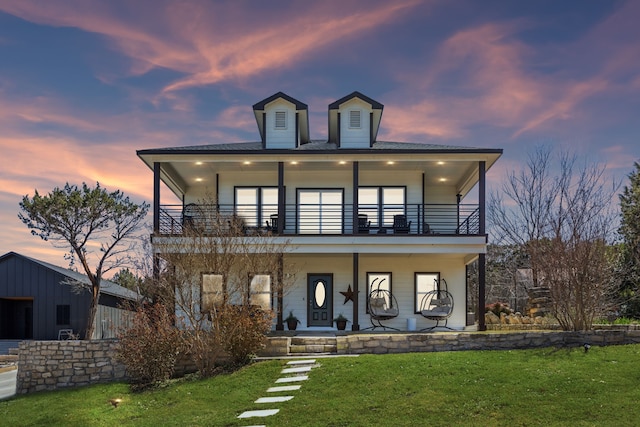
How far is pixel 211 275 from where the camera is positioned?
15.0m

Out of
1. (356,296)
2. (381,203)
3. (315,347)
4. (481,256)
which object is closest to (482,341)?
(315,347)

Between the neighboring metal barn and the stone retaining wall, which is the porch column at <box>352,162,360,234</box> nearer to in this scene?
the stone retaining wall

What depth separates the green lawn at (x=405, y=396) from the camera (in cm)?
992

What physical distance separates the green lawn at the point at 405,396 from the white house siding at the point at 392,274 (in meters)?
6.33

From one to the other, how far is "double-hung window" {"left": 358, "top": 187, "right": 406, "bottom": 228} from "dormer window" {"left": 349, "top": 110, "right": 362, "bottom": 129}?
7.28 ft

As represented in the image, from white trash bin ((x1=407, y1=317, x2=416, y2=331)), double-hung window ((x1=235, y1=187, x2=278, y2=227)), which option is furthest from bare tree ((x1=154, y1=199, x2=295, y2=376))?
white trash bin ((x1=407, y1=317, x2=416, y2=331))

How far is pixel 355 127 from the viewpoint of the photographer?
2066 cm

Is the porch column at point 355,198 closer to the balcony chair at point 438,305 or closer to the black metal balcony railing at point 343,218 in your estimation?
the black metal balcony railing at point 343,218

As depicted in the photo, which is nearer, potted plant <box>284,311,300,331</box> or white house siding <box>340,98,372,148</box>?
potted plant <box>284,311,300,331</box>

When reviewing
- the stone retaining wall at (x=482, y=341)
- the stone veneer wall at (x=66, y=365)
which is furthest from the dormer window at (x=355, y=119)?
the stone veneer wall at (x=66, y=365)

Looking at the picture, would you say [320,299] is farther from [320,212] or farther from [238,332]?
[238,332]

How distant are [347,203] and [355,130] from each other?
258cm

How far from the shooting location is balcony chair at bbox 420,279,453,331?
18922mm

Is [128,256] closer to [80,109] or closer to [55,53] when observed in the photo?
[80,109]
